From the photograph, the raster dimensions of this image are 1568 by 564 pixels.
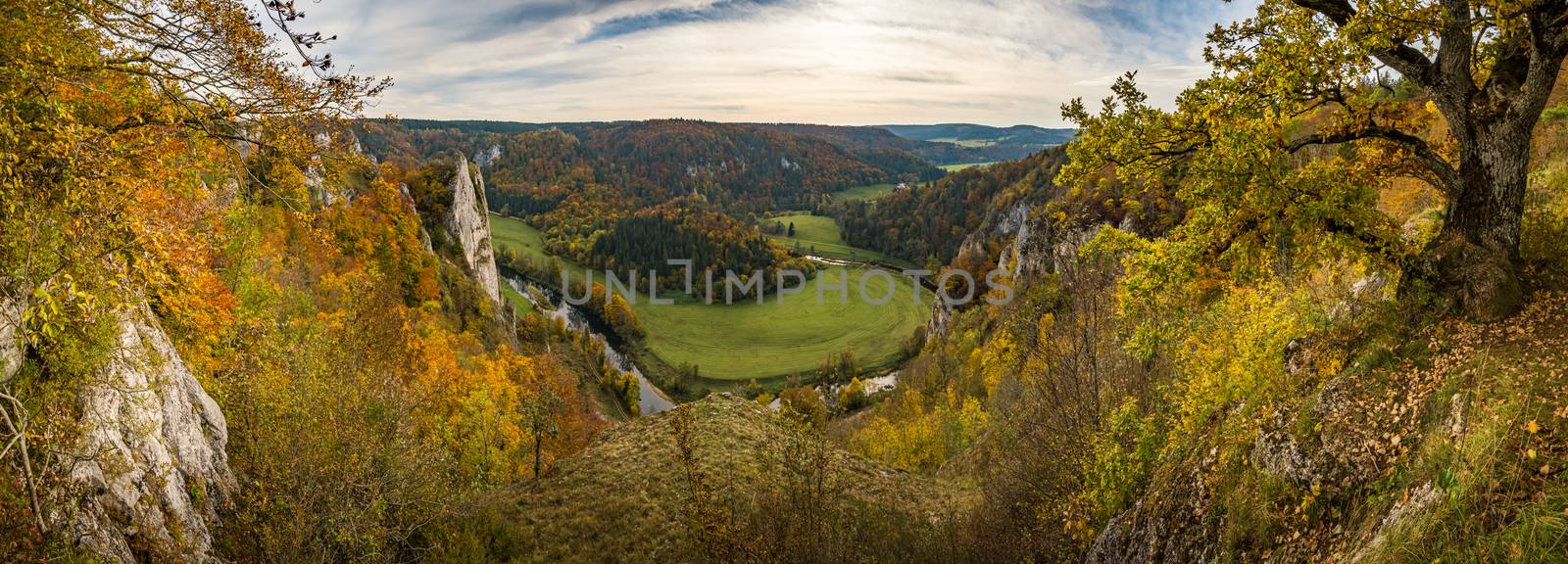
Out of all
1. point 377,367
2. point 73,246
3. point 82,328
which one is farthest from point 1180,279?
point 377,367

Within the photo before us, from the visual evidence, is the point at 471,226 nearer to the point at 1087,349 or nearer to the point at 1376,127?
the point at 1087,349

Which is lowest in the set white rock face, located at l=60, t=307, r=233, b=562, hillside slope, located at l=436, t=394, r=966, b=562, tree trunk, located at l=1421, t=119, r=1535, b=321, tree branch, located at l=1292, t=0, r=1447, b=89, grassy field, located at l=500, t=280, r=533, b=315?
grassy field, located at l=500, t=280, r=533, b=315

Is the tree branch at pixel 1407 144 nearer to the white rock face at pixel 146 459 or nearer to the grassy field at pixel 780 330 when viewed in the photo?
the white rock face at pixel 146 459

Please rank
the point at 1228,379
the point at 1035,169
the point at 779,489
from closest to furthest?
the point at 1228,379, the point at 779,489, the point at 1035,169

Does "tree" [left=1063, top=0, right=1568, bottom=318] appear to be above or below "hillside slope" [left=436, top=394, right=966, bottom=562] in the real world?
above

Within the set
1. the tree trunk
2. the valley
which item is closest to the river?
the valley

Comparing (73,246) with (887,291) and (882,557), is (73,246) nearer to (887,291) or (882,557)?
(882,557)

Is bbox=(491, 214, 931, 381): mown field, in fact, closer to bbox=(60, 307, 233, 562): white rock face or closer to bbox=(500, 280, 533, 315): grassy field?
bbox=(500, 280, 533, 315): grassy field
